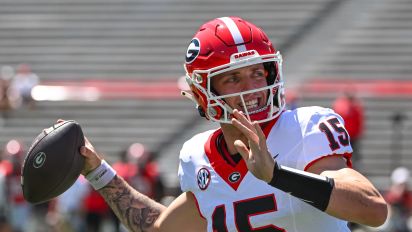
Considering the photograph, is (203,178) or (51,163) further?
(51,163)

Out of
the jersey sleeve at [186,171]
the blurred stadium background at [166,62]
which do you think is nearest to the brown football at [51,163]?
the jersey sleeve at [186,171]

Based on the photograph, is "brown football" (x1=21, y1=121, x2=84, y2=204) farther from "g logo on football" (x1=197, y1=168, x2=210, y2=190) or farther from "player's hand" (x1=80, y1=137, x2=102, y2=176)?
"g logo on football" (x1=197, y1=168, x2=210, y2=190)

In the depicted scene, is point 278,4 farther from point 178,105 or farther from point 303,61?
point 178,105

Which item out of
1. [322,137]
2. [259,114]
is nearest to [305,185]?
[322,137]

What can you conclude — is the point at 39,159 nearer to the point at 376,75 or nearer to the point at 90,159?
the point at 90,159

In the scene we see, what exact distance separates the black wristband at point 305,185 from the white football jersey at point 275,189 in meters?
0.23

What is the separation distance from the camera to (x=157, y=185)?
10758mm

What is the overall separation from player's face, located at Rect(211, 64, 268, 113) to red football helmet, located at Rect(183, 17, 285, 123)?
0.05 feet

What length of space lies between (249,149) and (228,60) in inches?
15.1

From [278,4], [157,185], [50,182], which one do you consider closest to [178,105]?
[278,4]

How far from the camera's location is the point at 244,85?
3.31 meters

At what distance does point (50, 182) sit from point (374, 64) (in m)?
10.8

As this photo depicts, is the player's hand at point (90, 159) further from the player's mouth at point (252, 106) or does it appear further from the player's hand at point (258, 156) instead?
the player's hand at point (258, 156)

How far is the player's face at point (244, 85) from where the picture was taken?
327cm
